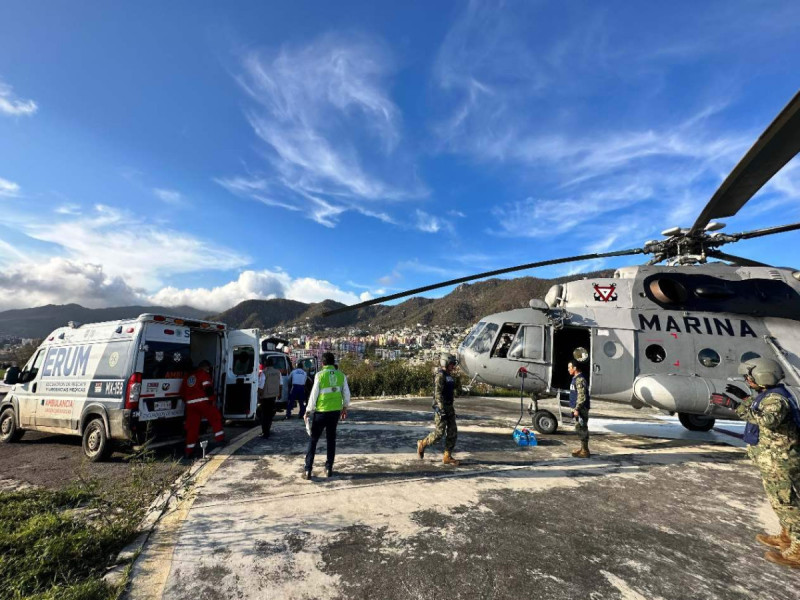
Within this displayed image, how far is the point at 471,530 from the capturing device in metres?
3.62

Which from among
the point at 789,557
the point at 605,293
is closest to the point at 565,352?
the point at 605,293

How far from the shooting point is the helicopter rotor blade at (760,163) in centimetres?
464

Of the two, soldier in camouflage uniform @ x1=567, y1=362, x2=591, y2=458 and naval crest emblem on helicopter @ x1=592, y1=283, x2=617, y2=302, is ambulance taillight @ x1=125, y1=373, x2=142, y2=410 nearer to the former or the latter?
soldier in camouflage uniform @ x1=567, y1=362, x2=591, y2=458

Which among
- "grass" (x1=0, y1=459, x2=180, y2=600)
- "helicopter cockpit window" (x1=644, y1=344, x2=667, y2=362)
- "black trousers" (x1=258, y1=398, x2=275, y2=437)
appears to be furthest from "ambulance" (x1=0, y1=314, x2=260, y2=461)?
"helicopter cockpit window" (x1=644, y1=344, x2=667, y2=362)

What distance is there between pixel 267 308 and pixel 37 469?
5291 inches

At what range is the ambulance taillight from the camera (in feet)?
18.6

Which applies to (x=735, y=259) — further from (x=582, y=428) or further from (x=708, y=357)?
(x=582, y=428)

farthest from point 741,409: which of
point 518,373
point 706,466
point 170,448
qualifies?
point 170,448

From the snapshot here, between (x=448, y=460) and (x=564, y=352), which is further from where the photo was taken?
(x=564, y=352)

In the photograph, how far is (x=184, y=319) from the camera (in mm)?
6723

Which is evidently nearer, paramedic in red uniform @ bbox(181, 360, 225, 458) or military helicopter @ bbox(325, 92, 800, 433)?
paramedic in red uniform @ bbox(181, 360, 225, 458)

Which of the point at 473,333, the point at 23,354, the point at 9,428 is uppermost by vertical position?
the point at 473,333

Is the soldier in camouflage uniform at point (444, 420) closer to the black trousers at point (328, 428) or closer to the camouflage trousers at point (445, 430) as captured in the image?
A: the camouflage trousers at point (445, 430)

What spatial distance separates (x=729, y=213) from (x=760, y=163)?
160 cm
